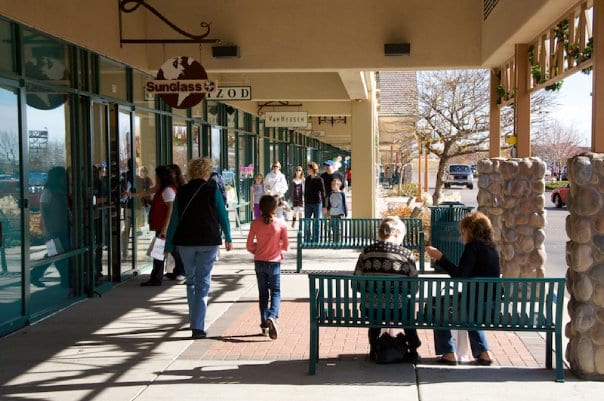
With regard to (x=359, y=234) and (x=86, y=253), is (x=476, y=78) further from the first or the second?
(x=86, y=253)

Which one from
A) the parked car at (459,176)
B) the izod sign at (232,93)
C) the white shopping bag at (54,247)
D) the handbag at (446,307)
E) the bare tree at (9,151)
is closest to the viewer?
the handbag at (446,307)

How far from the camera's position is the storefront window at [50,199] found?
8.72 metres

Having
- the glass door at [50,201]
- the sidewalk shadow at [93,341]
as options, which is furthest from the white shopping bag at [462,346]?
the glass door at [50,201]

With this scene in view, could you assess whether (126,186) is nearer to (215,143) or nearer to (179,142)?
(179,142)

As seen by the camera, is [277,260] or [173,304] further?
[173,304]

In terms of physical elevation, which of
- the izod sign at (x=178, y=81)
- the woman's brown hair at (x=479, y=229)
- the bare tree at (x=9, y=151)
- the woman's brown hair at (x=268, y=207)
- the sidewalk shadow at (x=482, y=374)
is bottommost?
the sidewalk shadow at (x=482, y=374)

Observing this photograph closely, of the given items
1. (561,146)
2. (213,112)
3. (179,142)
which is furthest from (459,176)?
(179,142)

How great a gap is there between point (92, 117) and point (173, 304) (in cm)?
257

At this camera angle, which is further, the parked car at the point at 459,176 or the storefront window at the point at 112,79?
the parked car at the point at 459,176

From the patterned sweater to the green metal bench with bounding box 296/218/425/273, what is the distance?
575 centimetres

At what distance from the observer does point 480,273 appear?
6797mm

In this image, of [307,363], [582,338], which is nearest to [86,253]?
[307,363]

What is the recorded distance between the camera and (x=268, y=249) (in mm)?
7941

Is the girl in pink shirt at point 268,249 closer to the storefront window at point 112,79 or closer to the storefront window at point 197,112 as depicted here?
the storefront window at point 112,79
